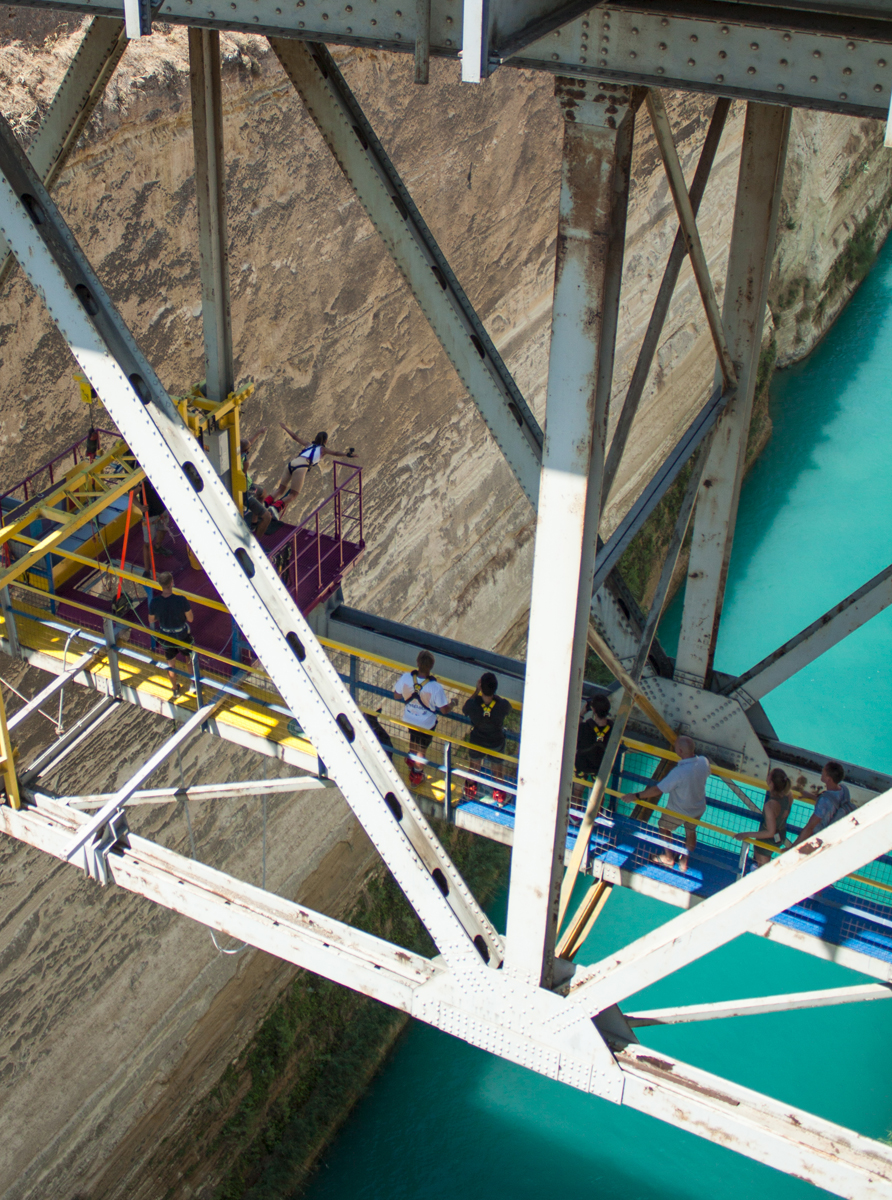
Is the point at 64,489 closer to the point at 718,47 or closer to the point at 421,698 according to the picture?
the point at 421,698

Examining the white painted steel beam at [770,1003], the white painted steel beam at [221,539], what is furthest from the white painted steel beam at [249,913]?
the white painted steel beam at [770,1003]

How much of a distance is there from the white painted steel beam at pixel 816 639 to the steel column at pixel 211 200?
13.2ft

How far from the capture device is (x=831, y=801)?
7.25m

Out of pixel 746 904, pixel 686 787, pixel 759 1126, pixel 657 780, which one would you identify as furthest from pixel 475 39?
pixel 657 780

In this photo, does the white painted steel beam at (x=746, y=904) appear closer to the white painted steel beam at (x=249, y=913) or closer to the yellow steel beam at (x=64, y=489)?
the white painted steel beam at (x=249, y=913)

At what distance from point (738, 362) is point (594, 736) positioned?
2524 millimetres

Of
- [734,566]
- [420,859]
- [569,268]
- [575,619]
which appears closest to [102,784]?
[420,859]

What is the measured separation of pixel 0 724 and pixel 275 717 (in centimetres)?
161

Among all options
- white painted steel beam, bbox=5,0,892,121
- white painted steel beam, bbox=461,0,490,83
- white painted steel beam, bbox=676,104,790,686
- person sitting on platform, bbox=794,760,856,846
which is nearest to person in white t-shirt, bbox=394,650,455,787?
white painted steel beam, bbox=676,104,790,686

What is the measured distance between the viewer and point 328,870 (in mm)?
15031

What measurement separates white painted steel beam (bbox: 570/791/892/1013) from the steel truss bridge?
0.04 feet

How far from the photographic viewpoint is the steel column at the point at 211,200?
7355mm

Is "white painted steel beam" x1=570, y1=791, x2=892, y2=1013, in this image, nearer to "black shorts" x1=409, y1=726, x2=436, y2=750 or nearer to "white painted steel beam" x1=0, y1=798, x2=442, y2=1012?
"white painted steel beam" x1=0, y1=798, x2=442, y2=1012

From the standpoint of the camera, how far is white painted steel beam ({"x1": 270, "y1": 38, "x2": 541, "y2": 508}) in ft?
22.9
